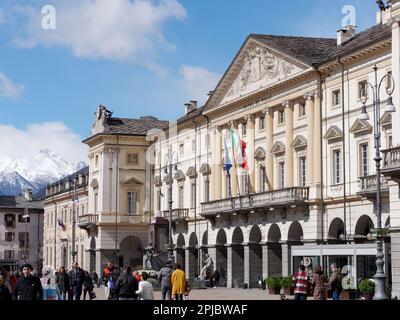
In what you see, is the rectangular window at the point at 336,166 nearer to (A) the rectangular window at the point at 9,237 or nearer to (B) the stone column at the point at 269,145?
(B) the stone column at the point at 269,145

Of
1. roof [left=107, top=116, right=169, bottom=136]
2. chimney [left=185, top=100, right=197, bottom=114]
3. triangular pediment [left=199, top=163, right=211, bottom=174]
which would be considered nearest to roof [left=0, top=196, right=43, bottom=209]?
roof [left=107, top=116, right=169, bottom=136]

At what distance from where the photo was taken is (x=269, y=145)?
63219 millimetres

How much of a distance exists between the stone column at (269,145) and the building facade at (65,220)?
1410 inches

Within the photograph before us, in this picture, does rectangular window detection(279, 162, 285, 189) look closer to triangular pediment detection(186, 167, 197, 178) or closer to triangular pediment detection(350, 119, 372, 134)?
triangular pediment detection(350, 119, 372, 134)

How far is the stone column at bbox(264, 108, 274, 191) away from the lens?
63000mm

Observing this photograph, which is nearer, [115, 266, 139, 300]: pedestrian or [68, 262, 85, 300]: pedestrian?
[115, 266, 139, 300]: pedestrian

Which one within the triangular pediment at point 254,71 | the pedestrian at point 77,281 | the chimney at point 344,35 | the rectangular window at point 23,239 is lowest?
the pedestrian at point 77,281

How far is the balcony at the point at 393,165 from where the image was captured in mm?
38562

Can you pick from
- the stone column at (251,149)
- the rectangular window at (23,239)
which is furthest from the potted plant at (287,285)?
the rectangular window at (23,239)

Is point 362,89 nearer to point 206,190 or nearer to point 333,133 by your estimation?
point 333,133

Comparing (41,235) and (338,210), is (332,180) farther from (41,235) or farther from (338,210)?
(41,235)

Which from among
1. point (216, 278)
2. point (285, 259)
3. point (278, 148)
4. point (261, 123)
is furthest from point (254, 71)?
point (216, 278)

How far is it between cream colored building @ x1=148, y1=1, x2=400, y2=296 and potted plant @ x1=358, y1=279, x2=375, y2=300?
0.99m

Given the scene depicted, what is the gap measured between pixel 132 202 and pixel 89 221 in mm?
5368
